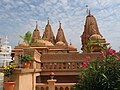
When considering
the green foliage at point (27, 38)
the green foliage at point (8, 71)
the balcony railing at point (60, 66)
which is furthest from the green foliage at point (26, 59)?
the green foliage at point (27, 38)

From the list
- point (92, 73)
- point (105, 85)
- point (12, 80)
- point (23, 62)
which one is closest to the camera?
point (105, 85)

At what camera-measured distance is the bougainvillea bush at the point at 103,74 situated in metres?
3.69

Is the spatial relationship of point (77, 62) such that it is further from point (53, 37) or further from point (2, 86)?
point (53, 37)

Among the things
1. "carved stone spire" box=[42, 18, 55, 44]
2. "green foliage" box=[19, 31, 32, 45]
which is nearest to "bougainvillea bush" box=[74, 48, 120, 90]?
"green foliage" box=[19, 31, 32, 45]

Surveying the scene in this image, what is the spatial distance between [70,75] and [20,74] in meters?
5.43

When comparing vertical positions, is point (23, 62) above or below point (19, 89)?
above

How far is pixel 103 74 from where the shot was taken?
12.3ft

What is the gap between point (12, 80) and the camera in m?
4.91

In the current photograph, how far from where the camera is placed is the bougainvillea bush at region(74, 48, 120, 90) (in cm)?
369

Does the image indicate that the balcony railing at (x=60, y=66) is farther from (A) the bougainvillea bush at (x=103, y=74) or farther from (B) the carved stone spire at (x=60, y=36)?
(B) the carved stone spire at (x=60, y=36)

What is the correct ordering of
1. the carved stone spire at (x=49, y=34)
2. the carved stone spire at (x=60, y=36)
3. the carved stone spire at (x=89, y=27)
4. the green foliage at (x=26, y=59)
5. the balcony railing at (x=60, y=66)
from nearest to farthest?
the green foliage at (x=26, y=59), the balcony railing at (x=60, y=66), the carved stone spire at (x=89, y=27), the carved stone spire at (x=49, y=34), the carved stone spire at (x=60, y=36)

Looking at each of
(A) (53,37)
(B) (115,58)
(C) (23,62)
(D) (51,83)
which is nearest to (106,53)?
(B) (115,58)

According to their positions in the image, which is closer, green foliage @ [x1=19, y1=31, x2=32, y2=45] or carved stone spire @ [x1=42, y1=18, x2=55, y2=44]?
green foliage @ [x1=19, y1=31, x2=32, y2=45]

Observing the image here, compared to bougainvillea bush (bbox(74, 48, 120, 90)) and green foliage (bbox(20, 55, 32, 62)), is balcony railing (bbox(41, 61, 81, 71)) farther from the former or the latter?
bougainvillea bush (bbox(74, 48, 120, 90))
